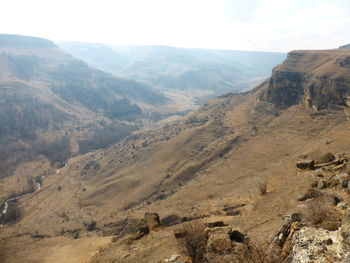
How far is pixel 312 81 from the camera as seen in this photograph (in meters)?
70.6

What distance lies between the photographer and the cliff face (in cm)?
6338

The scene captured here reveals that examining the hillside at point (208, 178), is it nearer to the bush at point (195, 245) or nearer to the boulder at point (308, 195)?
the boulder at point (308, 195)

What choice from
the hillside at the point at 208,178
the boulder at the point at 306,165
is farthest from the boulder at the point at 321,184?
the boulder at the point at 306,165

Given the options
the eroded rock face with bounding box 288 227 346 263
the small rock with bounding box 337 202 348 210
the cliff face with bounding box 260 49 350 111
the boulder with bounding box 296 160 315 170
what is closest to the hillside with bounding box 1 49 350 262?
the cliff face with bounding box 260 49 350 111

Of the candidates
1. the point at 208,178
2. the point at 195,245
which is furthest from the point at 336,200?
the point at 208,178

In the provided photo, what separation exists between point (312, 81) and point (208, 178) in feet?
122

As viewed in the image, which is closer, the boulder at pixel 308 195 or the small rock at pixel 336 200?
the small rock at pixel 336 200

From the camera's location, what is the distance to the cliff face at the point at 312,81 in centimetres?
6338

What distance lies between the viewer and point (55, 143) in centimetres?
15375

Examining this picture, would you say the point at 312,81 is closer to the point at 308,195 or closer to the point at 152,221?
the point at 308,195

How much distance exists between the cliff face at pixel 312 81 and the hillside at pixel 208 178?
0.25 meters

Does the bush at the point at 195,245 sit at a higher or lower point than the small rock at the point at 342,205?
lower

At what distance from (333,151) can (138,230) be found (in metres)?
33.0

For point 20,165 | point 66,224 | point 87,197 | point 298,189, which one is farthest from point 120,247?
point 20,165
